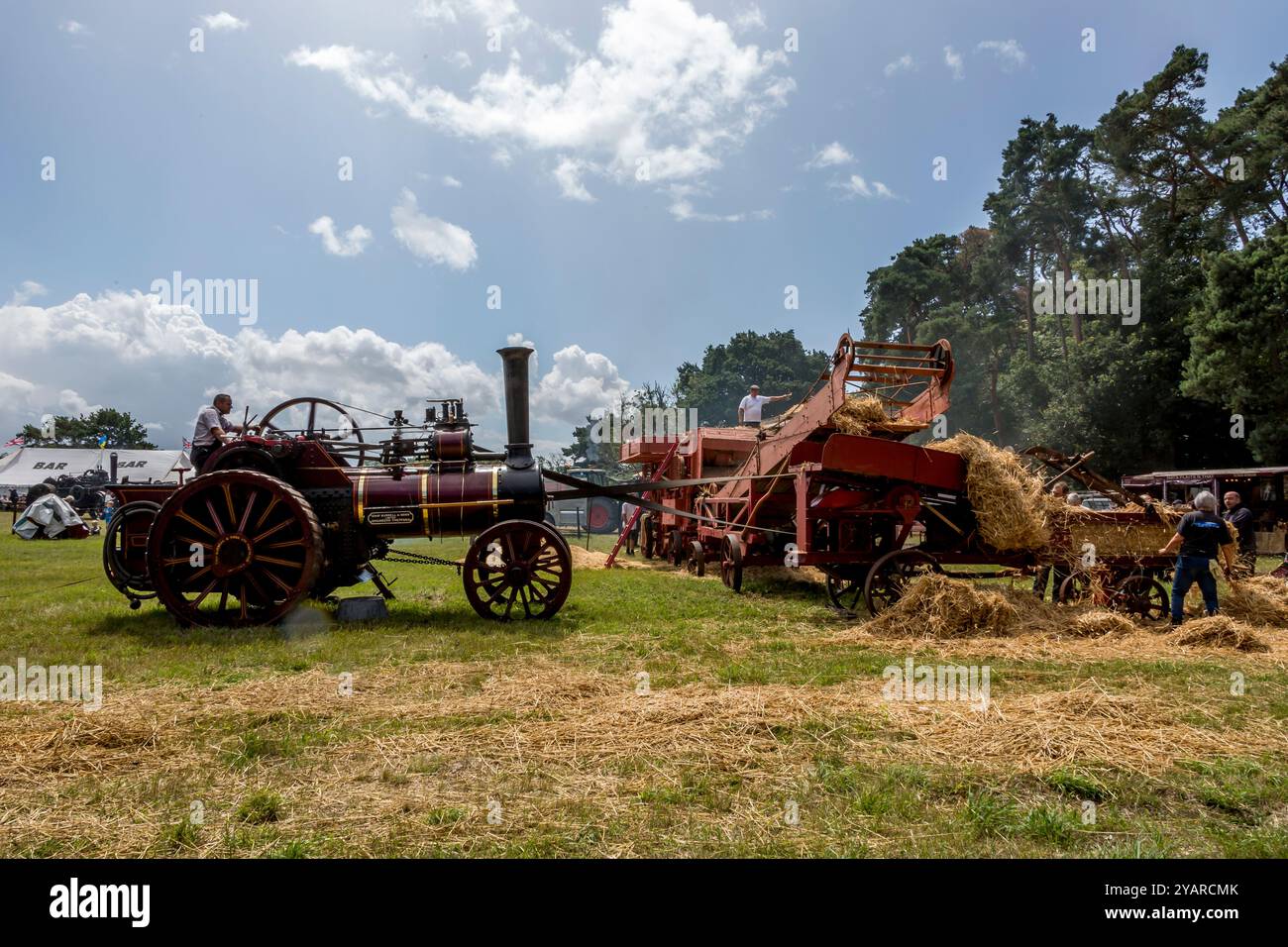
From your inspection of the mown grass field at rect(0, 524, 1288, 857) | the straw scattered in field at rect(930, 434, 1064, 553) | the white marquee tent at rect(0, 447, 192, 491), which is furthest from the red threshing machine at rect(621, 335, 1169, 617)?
the white marquee tent at rect(0, 447, 192, 491)

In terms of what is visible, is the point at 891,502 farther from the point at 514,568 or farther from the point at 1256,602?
the point at 514,568

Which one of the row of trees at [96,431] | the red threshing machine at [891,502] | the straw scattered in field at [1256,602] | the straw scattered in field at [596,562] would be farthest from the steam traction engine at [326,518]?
the row of trees at [96,431]

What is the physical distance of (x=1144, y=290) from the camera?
3128cm

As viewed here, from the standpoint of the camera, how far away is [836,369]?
29.7 feet

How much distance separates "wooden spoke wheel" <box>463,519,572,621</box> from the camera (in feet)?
28.2

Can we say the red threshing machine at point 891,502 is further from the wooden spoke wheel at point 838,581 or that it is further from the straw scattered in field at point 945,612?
the straw scattered in field at point 945,612

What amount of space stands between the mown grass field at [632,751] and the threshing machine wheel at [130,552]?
1095 mm

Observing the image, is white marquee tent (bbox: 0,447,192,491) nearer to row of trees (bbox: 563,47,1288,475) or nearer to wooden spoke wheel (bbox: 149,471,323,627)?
wooden spoke wheel (bbox: 149,471,323,627)

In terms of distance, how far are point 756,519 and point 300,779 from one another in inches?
332

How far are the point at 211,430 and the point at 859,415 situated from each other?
7804mm

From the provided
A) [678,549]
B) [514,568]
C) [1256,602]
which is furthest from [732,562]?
[1256,602]

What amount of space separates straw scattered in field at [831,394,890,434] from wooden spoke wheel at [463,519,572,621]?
147 inches
